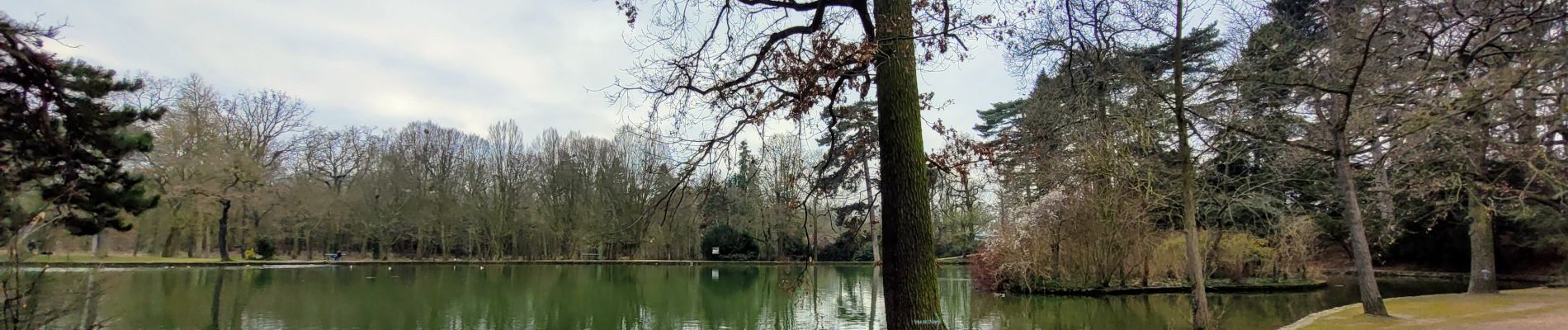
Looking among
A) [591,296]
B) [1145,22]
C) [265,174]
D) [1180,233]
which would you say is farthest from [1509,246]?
[265,174]

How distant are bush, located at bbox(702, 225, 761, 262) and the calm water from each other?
50.8 ft

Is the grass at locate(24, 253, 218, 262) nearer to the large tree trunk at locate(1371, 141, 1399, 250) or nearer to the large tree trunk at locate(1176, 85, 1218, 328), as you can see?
the large tree trunk at locate(1176, 85, 1218, 328)

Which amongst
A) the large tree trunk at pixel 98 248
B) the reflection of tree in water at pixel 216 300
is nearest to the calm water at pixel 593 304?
the reflection of tree in water at pixel 216 300

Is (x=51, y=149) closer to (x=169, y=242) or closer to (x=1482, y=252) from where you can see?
(x=1482, y=252)

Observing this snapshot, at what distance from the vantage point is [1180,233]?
57.6 feet

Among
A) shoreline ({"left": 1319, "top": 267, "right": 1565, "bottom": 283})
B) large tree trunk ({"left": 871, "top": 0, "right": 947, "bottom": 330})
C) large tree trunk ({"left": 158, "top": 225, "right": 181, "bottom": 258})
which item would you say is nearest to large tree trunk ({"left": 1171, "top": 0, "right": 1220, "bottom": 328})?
large tree trunk ({"left": 871, "top": 0, "right": 947, "bottom": 330})

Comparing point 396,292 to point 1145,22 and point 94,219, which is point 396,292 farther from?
point 1145,22

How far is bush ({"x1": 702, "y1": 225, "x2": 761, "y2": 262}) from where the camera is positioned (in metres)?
39.6

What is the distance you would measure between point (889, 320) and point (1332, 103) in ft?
34.5

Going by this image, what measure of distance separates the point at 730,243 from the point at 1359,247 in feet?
104

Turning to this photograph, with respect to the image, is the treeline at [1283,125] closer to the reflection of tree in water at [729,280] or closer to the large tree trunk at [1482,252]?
the large tree trunk at [1482,252]

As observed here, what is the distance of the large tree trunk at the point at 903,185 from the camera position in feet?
14.7

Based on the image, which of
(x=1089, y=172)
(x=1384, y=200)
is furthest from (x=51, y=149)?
(x=1384, y=200)

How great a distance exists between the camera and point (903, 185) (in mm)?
4535
